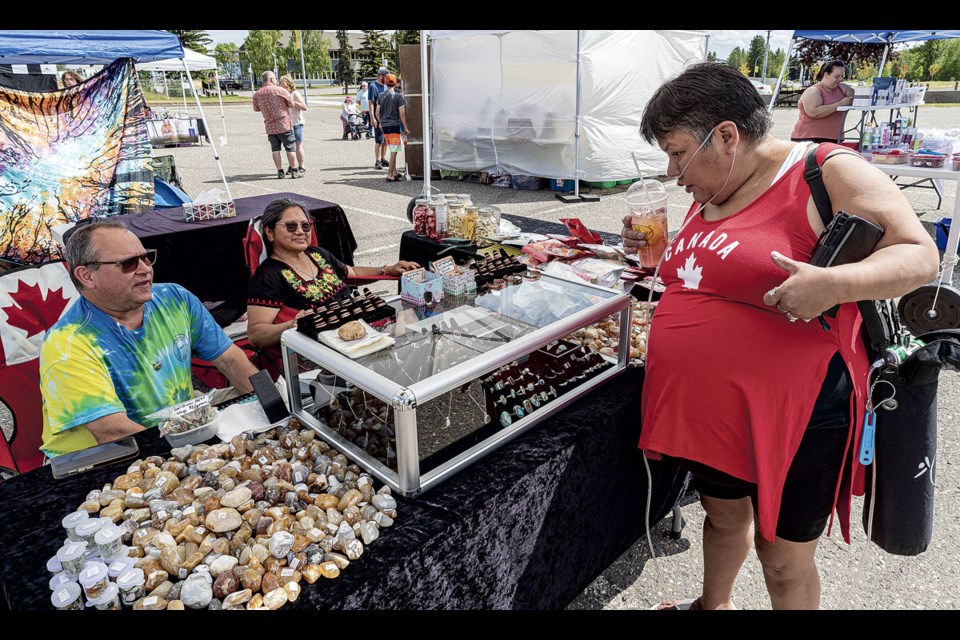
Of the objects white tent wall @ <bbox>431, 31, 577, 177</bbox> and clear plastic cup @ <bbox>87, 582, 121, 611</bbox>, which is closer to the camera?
clear plastic cup @ <bbox>87, 582, 121, 611</bbox>

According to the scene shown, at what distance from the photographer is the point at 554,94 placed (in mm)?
8695

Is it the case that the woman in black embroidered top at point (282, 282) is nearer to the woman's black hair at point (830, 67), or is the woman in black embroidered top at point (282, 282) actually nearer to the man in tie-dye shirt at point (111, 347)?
the man in tie-dye shirt at point (111, 347)

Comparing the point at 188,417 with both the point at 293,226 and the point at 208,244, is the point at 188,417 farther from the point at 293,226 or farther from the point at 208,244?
the point at 208,244

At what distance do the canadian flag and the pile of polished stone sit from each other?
1.48 m

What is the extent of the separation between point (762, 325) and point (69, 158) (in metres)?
6.15

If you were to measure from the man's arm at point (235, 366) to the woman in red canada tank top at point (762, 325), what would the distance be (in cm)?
168

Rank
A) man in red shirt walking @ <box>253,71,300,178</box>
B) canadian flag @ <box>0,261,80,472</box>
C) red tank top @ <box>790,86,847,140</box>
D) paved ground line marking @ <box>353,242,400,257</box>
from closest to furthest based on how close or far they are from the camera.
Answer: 1. canadian flag @ <box>0,261,80,472</box>
2. paved ground line marking @ <box>353,242,400,257</box>
3. red tank top @ <box>790,86,847,140</box>
4. man in red shirt walking @ <box>253,71,300,178</box>

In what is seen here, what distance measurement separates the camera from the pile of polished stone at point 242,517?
111 cm

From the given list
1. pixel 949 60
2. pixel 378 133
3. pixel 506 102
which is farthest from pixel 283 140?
pixel 949 60

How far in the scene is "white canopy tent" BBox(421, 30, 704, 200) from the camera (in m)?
8.34

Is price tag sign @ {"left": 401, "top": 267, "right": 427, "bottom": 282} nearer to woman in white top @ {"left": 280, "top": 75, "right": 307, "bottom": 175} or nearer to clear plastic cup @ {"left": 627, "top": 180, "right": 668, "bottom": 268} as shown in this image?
clear plastic cup @ {"left": 627, "top": 180, "right": 668, "bottom": 268}

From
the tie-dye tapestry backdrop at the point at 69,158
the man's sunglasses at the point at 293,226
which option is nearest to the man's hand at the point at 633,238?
the man's sunglasses at the point at 293,226

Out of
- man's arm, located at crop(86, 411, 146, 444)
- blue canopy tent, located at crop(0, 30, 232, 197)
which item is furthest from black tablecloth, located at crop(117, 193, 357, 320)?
man's arm, located at crop(86, 411, 146, 444)

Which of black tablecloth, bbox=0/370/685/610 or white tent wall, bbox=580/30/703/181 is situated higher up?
white tent wall, bbox=580/30/703/181
